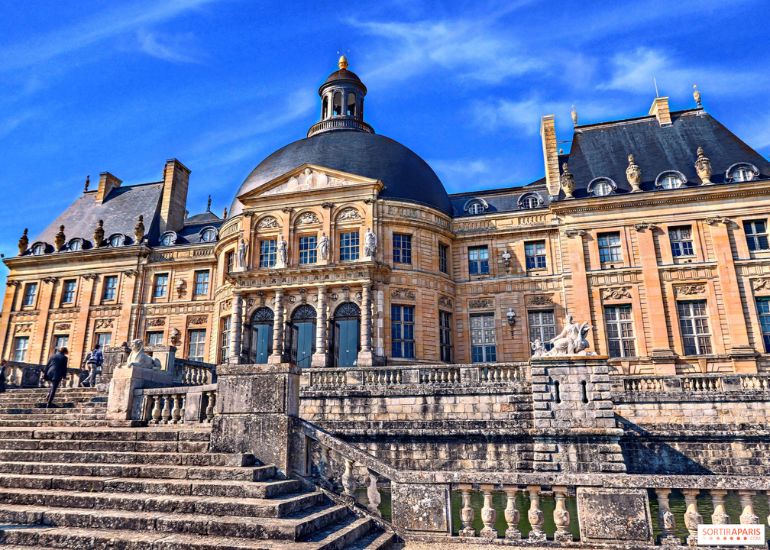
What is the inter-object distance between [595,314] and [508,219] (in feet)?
20.8

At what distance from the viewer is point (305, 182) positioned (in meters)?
24.6

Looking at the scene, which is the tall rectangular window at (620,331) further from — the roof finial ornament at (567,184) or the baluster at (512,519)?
the baluster at (512,519)

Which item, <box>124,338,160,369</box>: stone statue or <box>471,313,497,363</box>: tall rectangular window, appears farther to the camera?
<box>471,313,497,363</box>: tall rectangular window

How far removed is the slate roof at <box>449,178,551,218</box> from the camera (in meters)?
26.5

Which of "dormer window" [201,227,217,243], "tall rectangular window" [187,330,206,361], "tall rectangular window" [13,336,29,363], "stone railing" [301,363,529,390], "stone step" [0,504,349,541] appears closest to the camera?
"stone step" [0,504,349,541]

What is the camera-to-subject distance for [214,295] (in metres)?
28.1

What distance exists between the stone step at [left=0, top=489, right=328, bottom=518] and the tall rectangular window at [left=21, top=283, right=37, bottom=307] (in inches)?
1155

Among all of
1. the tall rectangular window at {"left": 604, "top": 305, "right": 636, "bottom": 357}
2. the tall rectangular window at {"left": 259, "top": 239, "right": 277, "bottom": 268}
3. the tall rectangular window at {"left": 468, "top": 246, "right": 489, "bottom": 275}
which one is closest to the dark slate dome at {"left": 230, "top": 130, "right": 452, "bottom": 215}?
the tall rectangular window at {"left": 468, "top": 246, "right": 489, "bottom": 275}

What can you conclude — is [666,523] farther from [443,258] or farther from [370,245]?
[443,258]

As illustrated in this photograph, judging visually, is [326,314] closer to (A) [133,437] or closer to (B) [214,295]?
(B) [214,295]

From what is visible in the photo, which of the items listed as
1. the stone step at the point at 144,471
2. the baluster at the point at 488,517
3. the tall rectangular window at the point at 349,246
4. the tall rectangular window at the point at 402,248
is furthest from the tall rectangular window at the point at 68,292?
the baluster at the point at 488,517

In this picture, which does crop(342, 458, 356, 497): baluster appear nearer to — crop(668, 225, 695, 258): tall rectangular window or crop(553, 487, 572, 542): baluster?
crop(553, 487, 572, 542): baluster

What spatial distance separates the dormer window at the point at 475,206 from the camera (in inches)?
1055

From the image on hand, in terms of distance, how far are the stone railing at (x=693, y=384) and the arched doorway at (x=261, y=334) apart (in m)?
14.7
